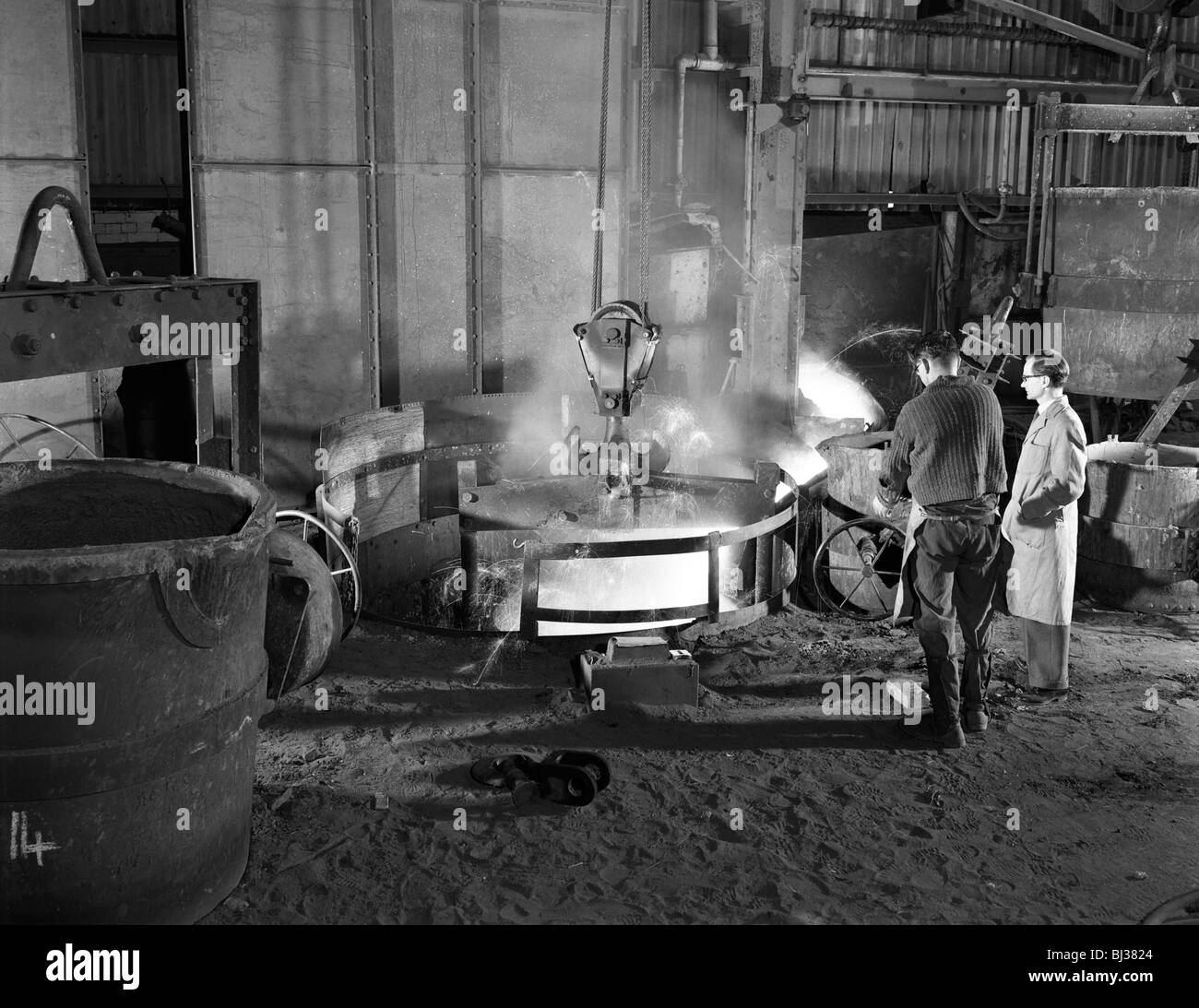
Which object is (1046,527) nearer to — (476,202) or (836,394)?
(476,202)

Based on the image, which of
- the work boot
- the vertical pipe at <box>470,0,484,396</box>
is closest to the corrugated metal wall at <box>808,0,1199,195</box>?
the vertical pipe at <box>470,0,484,396</box>

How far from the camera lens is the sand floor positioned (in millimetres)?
A: 4430

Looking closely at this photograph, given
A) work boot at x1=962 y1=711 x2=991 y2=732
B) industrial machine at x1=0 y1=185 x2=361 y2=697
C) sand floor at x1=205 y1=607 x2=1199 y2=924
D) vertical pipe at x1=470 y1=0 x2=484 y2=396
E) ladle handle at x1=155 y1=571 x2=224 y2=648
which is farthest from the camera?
vertical pipe at x1=470 y1=0 x2=484 y2=396

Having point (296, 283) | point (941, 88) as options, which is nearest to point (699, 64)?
point (296, 283)

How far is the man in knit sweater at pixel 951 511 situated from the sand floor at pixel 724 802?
1.11 feet

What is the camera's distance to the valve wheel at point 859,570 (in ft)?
25.7

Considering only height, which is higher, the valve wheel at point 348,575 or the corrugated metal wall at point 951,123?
the corrugated metal wall at point 951,123

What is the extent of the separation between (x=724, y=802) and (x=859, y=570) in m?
3.07

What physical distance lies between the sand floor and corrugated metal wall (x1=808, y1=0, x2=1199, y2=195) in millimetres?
8466

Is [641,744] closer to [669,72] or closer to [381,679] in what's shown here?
[381,679]

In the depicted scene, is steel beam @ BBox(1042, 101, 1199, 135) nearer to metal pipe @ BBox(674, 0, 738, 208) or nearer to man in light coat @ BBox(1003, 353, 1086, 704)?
metal pipe @ BBox(674, 0, 738, 208)

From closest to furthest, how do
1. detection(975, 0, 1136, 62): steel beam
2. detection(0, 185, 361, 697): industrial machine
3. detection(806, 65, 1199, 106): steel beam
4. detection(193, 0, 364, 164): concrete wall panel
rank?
detection(0, 185, 361, 697): industrial machine → detection(193, 0, 364, 164): concrete wall panel → detection(806, 65, 1199, 106): steel beam → detection(975, 0, 1136, 62): steel beam

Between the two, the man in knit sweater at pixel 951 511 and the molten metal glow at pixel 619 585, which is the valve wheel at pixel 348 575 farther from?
the man in knit sweater at pixel 951 511

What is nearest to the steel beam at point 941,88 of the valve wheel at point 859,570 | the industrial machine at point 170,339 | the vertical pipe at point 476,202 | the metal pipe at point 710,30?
the metal pipe at point 710,30
